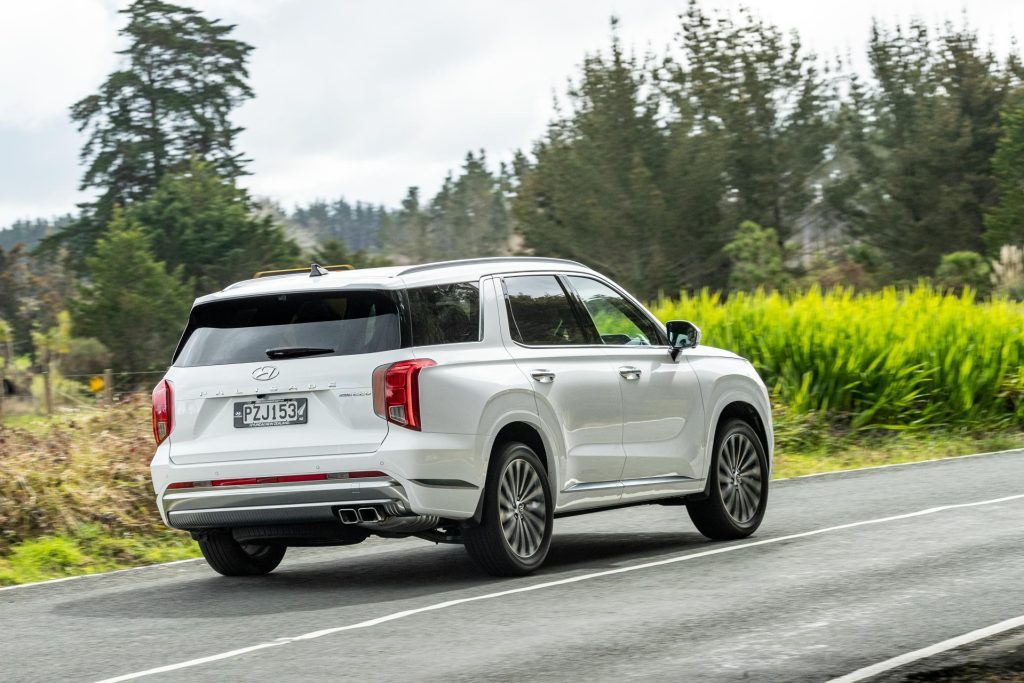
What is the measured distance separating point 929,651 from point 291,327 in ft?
13.4

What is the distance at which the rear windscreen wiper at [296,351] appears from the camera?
910cm

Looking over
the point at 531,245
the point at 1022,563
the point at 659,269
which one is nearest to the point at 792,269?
the point at 659,269

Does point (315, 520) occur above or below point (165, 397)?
below

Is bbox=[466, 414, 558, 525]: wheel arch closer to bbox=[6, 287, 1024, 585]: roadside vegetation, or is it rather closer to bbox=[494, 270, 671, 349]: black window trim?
bbox=[494, 270, 671, 349]: black window trim

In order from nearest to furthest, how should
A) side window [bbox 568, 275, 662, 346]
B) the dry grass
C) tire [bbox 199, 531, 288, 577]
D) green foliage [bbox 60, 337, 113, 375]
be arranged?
tire [bbox 199, 531, 288, 577], side window [bbox 568, 275, 662, 346], the dry grass, green foliage [bbox 60, 337, 113, 375]

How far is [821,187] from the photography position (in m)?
75.3

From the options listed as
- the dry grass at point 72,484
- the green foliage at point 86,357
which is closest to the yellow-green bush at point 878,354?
the dry grass at point 72,484

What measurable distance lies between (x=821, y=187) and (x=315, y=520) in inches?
2702

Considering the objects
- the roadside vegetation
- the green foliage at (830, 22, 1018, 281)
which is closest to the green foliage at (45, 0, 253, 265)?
the green foliage at (830, 22, 1018, 281)

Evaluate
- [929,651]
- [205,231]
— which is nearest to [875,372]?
[929,651]

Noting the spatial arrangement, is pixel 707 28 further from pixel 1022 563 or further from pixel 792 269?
pixel 1022 563

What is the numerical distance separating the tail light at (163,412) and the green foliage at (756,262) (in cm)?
4932

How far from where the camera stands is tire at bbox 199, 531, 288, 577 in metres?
10.2

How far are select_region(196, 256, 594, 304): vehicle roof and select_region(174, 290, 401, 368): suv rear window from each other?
50 millimetres
